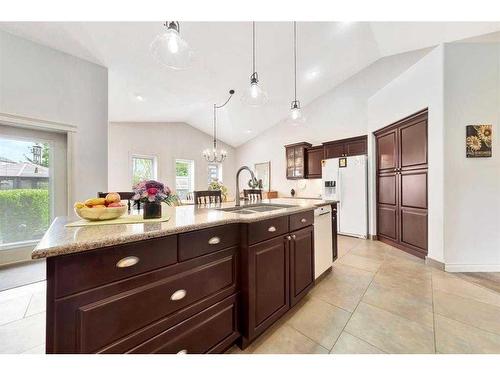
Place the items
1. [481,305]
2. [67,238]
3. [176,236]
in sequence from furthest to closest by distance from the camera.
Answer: [481,305] → [176,236] → [67,238]

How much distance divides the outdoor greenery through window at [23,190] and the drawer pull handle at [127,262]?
3.18 m

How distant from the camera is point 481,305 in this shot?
6.26 feet

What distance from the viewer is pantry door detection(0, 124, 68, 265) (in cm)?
275

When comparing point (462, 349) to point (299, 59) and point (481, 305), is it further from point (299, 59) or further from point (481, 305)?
point (299, 59)

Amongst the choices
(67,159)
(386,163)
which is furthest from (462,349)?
(67,159)

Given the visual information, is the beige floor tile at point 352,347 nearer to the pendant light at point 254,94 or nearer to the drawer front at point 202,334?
the drawer front at point 202,334

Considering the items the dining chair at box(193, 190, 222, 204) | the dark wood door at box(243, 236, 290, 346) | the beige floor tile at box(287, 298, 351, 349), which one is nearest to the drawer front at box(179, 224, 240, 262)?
the dark wood door at box(243, 236, 290, 346)

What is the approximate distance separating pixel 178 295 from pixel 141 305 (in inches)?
7.0

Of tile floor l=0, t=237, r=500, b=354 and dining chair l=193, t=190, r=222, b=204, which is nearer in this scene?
tile floor l=0, t=237, r=500, b=354

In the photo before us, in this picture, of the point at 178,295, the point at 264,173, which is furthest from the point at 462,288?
the point at 264,173

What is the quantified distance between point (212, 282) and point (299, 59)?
13.5ft

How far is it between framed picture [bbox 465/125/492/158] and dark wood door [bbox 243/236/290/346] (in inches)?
112

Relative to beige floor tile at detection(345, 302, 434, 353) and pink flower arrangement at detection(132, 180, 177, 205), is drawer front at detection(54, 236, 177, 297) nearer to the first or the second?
pink flower arrangement at detection(132, 180, 177, 205)

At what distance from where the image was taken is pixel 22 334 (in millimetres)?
1582
